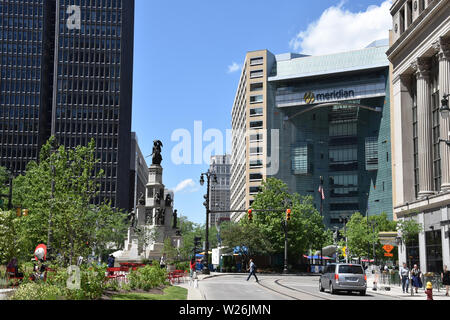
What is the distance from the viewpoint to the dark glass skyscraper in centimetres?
13812

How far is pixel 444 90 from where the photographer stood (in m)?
46.9

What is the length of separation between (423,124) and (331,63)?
93.2m

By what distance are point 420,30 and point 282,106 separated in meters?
92.5

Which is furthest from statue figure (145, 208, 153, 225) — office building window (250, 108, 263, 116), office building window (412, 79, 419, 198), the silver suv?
office building window (250, 108, 263, 116)

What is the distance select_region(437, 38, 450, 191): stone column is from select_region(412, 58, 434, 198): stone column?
12.5 ft

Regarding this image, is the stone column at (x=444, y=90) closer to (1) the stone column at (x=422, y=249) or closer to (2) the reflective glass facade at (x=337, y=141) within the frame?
(1) the stone column at (x=422, y=249)

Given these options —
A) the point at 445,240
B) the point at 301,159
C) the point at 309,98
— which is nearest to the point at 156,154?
the point at 445,240

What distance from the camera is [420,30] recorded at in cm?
5084

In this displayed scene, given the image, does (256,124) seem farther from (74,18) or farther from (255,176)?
(74,18)

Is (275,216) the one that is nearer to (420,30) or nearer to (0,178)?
(420,30)

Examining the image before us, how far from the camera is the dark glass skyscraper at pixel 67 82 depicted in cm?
13812

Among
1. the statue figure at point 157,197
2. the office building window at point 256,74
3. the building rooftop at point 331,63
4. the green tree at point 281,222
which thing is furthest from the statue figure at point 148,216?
the office building window at point 256,74

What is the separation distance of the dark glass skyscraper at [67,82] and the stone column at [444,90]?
339 ft
